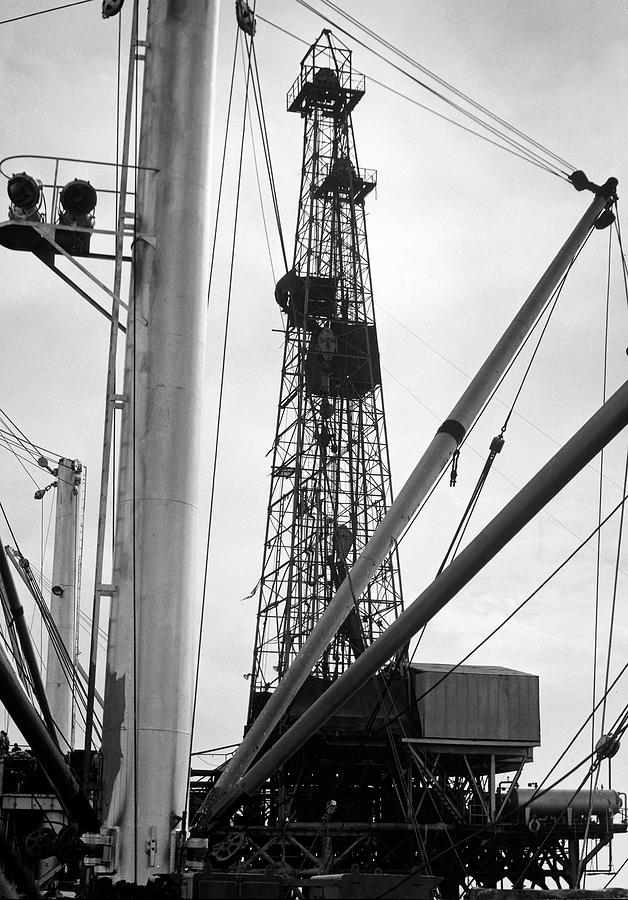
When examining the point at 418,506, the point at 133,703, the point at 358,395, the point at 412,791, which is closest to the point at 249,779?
the point at 133,703

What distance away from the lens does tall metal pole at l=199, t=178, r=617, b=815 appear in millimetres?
16906

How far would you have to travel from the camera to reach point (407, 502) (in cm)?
1806

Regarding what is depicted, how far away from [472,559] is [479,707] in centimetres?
5127

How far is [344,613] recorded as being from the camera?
58.1 feet

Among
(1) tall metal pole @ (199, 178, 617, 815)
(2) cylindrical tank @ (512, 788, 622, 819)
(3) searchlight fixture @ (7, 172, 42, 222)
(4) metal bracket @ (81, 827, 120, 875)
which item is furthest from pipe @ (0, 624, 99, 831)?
(2) cylindrical tank @ (512, 788, 622, 819)

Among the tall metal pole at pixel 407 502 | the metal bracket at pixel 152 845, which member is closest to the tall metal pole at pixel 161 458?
the metal bracket at pixel 152 845

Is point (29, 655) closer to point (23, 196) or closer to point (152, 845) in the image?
point (152, 845)

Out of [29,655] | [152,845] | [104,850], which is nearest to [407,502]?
[29,655]

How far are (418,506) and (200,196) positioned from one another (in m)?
5.46

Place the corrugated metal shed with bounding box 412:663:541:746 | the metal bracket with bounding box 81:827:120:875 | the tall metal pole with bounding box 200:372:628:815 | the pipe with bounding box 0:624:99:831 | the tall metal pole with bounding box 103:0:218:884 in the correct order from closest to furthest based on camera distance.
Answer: the pipe with bounding box 0:624:99:831 → the tall metal pole with bounding box 200:372:628:815 → the metal bracket with bounding box 81:827:120:875 → the tall metal pole with bounding box 103:0:218:884 → the corrugated metal shed with bounding box 412:663:541:746

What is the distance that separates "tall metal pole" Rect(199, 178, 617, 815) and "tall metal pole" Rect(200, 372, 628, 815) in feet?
3.39

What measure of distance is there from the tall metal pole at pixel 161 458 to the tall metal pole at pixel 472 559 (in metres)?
Answer: 1.33

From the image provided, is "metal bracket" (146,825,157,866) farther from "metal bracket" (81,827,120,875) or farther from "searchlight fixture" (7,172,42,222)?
"searchlight fixture" (7,172,42,222)

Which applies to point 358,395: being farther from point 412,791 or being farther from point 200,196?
point 200,196
